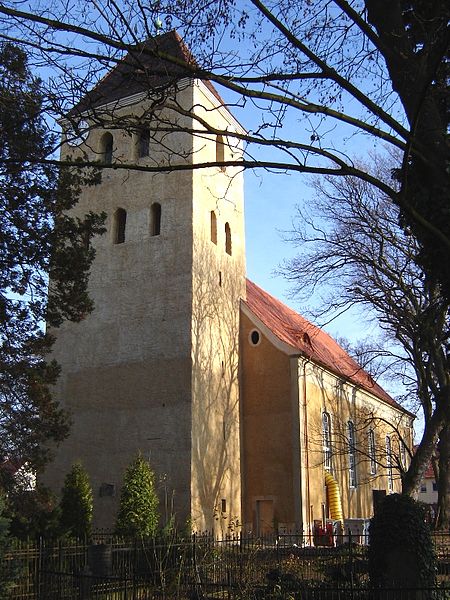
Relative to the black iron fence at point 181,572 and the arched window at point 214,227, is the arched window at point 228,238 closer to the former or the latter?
the arched window at point 214,227

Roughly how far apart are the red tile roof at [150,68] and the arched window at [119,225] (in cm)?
1769

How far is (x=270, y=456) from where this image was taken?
24.3 metres

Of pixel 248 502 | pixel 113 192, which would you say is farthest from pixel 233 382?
pixel 113 192

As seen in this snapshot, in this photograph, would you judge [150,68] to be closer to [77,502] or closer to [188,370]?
[188,370]

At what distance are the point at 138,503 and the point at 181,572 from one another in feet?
24.1

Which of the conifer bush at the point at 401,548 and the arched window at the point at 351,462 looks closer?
the conifer bush at the point at 401,548

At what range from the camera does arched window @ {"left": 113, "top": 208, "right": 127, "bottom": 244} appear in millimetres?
24562

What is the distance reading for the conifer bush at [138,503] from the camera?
61.1 feet

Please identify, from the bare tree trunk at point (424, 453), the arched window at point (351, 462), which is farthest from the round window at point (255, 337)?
the arched window at point (351, 462)

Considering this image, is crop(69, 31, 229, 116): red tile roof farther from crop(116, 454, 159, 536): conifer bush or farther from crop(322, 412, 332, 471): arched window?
crop(322, 412, 332, 471): arched window

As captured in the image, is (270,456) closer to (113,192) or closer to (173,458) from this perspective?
(173,458)

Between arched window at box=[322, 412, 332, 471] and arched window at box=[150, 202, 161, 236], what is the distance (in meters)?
10.4

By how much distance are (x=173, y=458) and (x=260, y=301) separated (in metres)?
11.1

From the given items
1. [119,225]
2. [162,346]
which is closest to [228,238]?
[119,225]
